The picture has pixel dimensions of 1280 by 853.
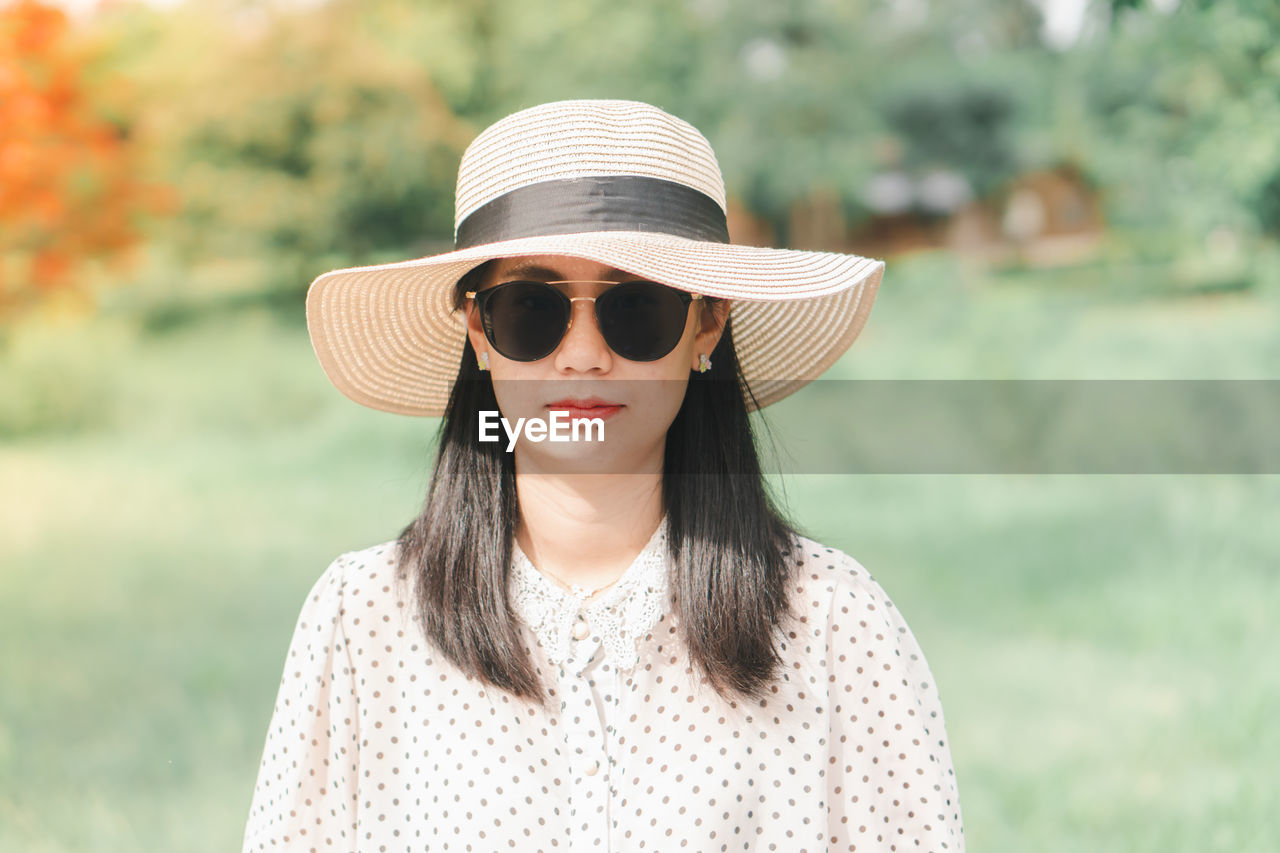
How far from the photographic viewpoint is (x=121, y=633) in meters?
6.24

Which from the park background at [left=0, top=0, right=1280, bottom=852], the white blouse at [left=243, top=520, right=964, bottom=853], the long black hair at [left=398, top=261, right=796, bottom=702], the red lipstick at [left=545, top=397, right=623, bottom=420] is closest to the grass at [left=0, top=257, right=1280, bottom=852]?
the park background at [left=0, top=0, right=1280, bottom=852]

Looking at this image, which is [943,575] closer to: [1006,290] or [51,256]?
[1006,290]

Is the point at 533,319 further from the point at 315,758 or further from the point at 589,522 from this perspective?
the point at 315,758

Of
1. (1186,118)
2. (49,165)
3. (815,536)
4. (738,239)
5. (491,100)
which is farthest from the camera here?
(738,239)

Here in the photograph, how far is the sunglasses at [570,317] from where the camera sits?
4.49 feet

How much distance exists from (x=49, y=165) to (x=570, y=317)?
1267 cm

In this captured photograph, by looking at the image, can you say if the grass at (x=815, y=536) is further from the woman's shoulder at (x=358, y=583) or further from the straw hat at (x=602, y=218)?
the straw hat at (x=602, y=218)

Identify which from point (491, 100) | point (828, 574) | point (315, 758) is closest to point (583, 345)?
point (828, 574)

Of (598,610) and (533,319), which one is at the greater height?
(533,319)

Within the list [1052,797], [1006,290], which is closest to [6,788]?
[1052,797]

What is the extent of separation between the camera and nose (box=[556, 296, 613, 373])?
1.36 meters

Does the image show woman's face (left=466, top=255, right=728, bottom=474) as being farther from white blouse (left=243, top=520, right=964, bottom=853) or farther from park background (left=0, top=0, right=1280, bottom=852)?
park background (left=0, top=0, right=1280, bottom=852)

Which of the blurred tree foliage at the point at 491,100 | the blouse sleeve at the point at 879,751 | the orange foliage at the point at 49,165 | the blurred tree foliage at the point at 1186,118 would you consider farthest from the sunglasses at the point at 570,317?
the orange foliage at the point at 49,165

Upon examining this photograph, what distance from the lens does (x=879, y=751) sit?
1426mm
